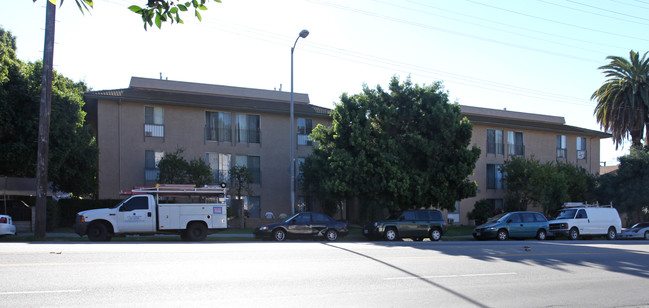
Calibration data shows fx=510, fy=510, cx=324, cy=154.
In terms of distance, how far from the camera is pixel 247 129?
32031mm

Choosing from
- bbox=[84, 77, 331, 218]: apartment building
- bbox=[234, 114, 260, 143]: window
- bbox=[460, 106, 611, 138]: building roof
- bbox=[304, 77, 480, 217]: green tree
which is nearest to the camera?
bbox=[304, 77, 480, 217]: green tree

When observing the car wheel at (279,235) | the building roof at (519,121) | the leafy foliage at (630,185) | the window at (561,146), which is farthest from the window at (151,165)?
the window at (561,146)

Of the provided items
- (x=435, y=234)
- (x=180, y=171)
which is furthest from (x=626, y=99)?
(x=180, y=171)

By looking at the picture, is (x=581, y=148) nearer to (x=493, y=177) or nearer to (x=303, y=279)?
(x=493, y=177)

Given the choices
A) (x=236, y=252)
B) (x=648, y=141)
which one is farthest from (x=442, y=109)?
(x=648, y=141)

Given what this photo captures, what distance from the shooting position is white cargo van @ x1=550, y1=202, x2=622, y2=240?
2767 centimetres

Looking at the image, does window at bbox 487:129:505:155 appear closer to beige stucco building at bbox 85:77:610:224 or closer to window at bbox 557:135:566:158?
beige stucco building at bbox 85:77:610:224

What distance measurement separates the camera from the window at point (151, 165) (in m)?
29.3

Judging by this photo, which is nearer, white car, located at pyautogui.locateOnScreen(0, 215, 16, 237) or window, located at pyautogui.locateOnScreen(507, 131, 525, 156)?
white car, located at pyautogui.locateOnScreen(0, 215, 16, 237)

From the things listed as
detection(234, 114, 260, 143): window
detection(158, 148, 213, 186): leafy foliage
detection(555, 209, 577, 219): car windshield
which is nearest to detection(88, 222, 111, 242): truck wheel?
detection(158, 148, 213, 186): leafy foliage

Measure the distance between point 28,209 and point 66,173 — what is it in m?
2.46

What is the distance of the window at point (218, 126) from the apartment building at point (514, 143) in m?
16.8

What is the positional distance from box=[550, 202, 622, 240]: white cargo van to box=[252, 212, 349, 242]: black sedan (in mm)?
12744

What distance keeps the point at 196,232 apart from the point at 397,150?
36.4ft
